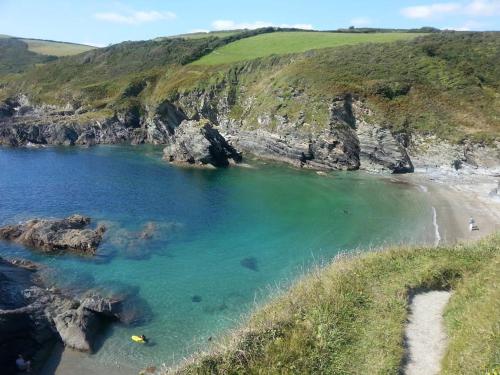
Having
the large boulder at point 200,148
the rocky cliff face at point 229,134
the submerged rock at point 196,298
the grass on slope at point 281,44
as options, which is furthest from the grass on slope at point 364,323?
the grass on slope at point 281,44

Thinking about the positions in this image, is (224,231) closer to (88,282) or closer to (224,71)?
(88,282)

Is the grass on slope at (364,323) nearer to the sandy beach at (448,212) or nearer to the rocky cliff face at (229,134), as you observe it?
the sandy beach at (448,212)

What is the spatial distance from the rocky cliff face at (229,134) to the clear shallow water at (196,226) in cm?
525

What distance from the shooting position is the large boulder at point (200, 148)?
79.4 metres

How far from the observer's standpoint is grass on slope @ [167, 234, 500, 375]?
1427 centimetres

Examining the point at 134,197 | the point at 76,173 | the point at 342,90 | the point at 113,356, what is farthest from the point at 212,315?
the point at 342,90

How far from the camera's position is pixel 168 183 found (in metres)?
67.9

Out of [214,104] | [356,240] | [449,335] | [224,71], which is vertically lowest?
[356,240]

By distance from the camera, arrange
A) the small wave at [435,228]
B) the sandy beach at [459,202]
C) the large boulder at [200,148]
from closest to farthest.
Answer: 1. the small wave at [435,228]
2. the sandy beach at [459,202]
3. the large boulder at [200,148]

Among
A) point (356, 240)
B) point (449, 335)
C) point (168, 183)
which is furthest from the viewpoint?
point (168, 183)

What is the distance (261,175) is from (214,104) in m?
41.3

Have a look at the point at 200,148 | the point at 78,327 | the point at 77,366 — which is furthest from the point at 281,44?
the point at 77,366

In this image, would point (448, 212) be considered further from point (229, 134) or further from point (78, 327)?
point (229, 134)

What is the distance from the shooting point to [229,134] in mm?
96812
